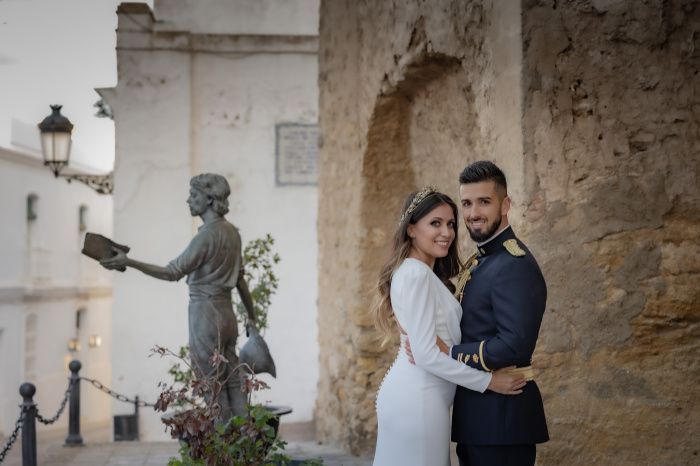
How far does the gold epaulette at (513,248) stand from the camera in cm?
317

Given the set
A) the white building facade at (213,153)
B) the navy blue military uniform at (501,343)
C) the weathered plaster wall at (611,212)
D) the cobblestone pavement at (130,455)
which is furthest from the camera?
the white building facade at (213,153)

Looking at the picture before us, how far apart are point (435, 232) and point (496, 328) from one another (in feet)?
1.31

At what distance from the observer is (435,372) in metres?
3.19

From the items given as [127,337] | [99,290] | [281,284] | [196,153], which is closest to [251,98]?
[196,153]

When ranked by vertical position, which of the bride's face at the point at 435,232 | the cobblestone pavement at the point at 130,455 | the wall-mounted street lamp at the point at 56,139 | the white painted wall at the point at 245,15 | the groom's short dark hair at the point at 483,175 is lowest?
the cobblestone pavement at the point at 130,455

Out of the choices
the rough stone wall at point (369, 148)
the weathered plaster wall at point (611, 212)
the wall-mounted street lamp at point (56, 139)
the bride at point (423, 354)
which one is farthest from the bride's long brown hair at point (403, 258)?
the wall-mounted street lamp at point (56, 139)

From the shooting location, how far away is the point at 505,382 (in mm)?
3158

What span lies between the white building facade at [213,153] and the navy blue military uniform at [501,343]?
8.73m

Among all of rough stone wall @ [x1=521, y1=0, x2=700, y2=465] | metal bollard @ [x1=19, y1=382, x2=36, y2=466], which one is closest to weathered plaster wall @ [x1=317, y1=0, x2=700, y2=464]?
rough stone wall @ [x1=521, y1=0, x2=700, y2=465]

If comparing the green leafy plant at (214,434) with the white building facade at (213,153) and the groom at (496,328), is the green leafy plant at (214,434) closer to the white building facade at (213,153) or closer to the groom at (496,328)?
the groom at (496,328)

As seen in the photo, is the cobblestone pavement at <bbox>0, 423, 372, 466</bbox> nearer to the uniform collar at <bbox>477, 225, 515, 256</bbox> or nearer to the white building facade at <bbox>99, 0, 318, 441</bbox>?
the white building facade at <bbox>99, 0, 318, 441</bbox>

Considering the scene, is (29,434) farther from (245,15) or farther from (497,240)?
(245,15)

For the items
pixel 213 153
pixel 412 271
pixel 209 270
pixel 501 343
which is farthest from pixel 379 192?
pixel 213 153

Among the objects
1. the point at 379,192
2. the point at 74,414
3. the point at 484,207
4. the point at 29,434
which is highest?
the point at 379,192
